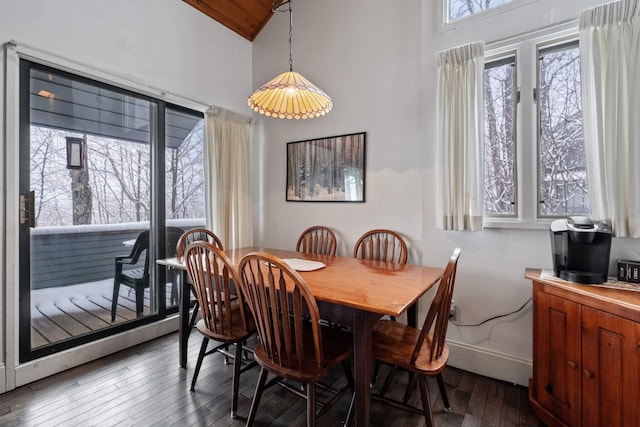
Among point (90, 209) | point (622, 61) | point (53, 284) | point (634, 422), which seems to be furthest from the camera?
point (90, 209)

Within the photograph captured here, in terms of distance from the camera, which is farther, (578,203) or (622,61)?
(578,203)

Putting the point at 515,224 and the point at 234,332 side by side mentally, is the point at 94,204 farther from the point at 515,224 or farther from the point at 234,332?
the point at 515,224

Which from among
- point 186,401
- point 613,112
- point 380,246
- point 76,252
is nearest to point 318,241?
point 380,246

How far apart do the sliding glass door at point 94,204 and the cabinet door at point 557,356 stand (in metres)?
2.92

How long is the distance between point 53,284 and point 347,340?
7.06ft

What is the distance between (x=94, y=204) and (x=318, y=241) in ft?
6.26

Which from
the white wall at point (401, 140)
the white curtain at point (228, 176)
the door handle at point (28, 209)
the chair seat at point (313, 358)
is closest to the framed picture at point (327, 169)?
the white wall at point (401, 140)

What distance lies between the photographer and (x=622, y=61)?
163 centimetres

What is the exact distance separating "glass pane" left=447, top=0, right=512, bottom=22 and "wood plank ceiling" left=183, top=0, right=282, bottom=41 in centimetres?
206

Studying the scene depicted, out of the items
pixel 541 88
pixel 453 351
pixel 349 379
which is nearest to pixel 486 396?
pixel 453 351

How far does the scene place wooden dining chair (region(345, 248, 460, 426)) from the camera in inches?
53.7

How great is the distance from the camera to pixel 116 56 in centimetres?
236

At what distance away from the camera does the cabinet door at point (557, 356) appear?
147 cm

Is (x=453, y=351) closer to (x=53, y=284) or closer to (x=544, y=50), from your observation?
(x=544, y=50)
